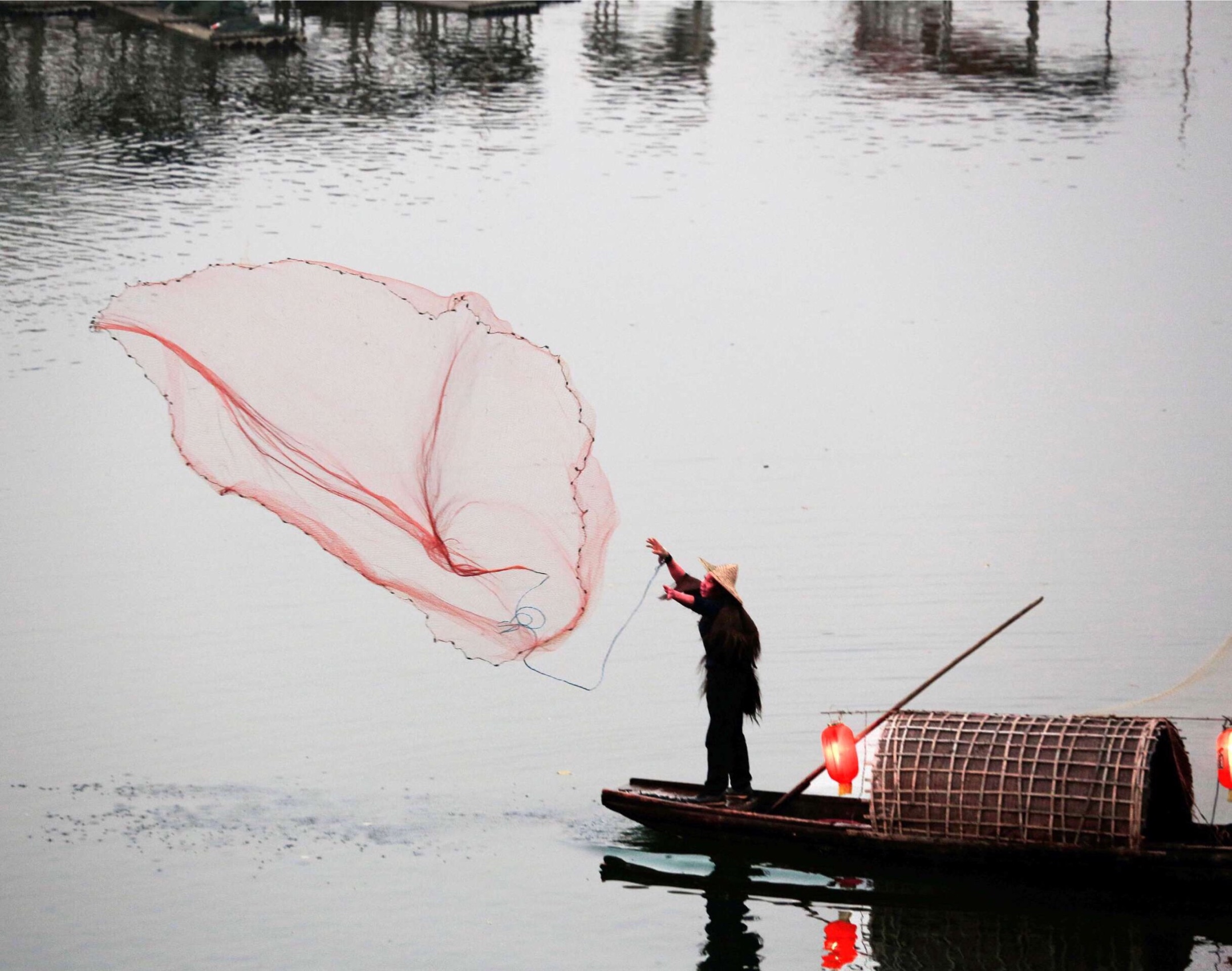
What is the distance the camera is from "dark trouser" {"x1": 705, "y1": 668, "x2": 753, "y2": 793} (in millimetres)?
11922

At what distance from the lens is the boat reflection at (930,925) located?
1105cm

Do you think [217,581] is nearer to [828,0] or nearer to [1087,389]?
[1087,389]

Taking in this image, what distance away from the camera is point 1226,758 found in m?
11.3

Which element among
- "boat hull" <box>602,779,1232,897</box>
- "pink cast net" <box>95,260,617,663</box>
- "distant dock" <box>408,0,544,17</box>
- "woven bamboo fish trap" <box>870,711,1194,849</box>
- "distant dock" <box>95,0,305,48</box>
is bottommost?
"boat hull" <box>602,779,1232,897</box>

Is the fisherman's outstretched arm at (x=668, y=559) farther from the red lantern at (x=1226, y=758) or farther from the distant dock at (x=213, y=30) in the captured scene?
the distant dock at (x=213, y=30)

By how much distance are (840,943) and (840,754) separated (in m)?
1.12

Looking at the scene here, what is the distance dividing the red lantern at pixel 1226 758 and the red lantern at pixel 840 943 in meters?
2.33

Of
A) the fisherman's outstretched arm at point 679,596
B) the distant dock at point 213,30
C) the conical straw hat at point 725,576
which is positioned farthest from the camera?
the distant dock at point 213,30

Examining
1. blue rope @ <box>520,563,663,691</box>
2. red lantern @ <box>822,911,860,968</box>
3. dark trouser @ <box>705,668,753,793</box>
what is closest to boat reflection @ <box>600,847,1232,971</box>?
red lantern @ <box>822,911,860,968</box>

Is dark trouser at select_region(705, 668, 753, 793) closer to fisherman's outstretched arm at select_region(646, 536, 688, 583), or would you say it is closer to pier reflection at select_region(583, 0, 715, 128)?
fisherman's outstretched arm at select_region(646, 536, 688, 583)

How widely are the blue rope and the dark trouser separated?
90 centimetres

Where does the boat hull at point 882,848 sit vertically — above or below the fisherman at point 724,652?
below

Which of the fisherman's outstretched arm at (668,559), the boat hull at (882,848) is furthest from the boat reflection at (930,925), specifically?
the fisherman's outstretched arm at (668,559)

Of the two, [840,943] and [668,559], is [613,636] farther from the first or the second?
[840,943]
